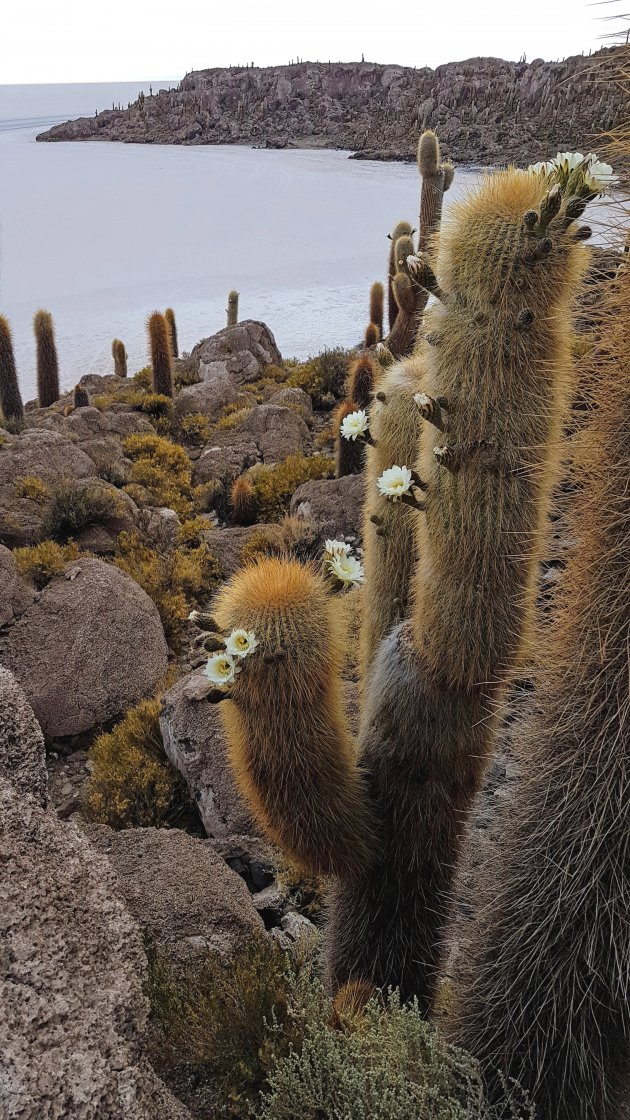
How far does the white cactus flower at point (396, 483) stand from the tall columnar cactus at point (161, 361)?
34.0ft

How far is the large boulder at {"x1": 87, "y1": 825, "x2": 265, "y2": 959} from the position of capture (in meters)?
2.42

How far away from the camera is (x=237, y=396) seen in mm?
12977

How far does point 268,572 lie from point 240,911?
4.20 feet

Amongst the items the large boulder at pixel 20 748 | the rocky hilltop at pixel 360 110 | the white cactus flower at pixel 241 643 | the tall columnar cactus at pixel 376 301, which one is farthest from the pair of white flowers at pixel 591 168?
the rocky hilltop at pixel 360 110

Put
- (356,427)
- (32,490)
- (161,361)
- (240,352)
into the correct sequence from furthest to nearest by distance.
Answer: (240,352)
(161,361)
(32,490)
(356,427)

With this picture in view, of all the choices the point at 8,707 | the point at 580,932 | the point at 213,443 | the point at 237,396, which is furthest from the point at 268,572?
the point at 237,396

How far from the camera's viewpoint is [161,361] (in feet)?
39.3

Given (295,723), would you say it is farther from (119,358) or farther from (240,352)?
(119,358)

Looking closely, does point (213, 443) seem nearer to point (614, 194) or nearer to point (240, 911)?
point (240, 911)

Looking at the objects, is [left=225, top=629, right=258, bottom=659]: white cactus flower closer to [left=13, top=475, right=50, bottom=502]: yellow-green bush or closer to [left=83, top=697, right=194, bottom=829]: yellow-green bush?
[left=83, top=697, right=194, bottom=829]: yellow-green bush

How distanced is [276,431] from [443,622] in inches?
323

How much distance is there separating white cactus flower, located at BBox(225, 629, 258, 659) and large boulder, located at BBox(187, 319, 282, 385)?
1263 centimetres

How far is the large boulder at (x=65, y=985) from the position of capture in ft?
3.96

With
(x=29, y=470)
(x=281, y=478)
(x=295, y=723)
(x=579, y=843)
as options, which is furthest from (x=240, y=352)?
(x=579, y=843)
